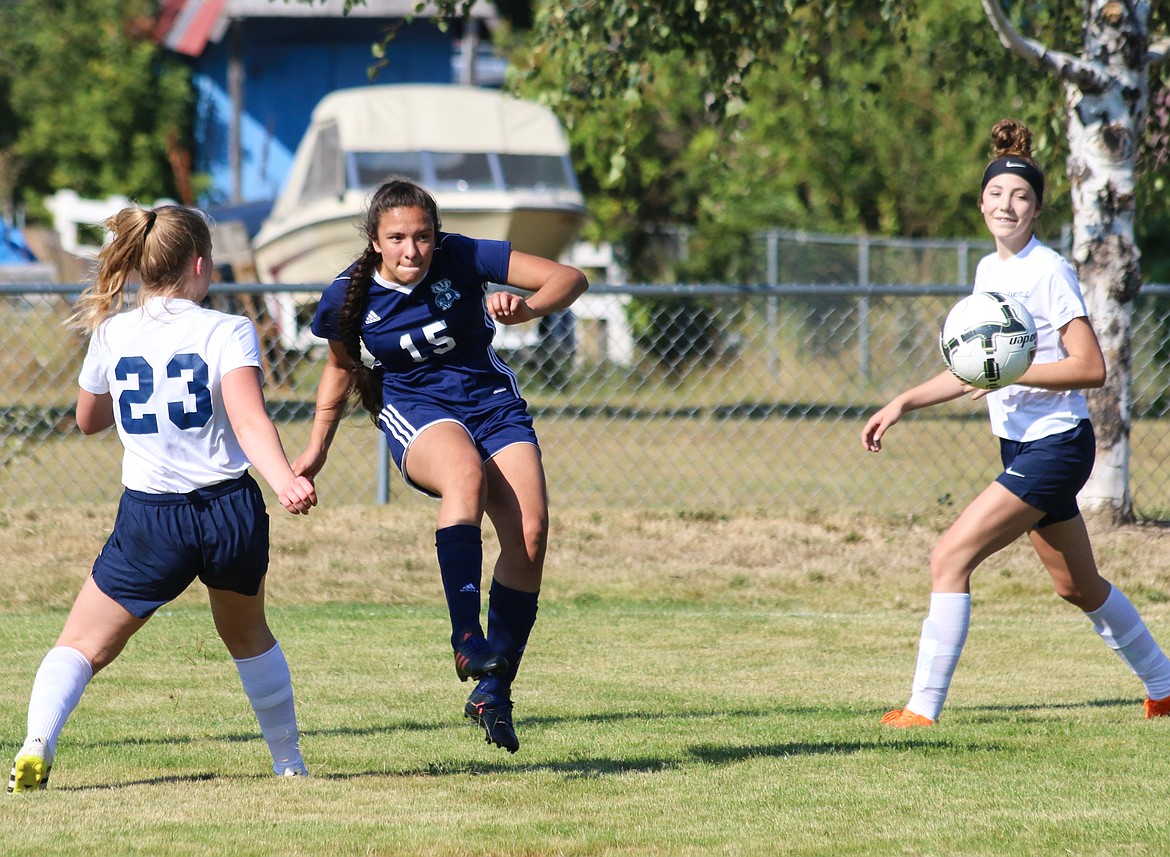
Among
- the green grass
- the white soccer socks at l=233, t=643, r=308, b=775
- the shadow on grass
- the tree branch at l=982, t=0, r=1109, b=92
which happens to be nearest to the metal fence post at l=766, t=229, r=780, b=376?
the tree branch at l=982, t=0, r=1109, b=92

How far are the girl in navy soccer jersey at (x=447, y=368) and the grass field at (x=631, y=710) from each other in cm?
73

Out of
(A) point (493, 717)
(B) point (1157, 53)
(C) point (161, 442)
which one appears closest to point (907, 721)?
(A) point (493, 717)

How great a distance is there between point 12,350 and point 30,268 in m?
4.06

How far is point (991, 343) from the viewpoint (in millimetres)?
4926

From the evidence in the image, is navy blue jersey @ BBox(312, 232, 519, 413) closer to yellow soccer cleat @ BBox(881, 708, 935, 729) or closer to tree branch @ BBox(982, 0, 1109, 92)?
yellow soccer cleat @ BBox(881, 708, 935, 729)

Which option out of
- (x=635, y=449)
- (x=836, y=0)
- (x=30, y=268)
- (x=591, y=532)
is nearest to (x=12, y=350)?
(x=30, y=268)

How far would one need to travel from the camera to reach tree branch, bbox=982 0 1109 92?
848 centimetres

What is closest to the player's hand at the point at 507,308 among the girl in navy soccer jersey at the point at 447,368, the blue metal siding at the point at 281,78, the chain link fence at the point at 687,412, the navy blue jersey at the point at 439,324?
the girl in navy soccer jersey at the point at 447,368

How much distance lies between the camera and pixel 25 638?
277 inches

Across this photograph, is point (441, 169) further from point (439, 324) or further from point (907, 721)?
point (907, 721)

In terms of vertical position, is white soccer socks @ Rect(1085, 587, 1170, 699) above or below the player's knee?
below

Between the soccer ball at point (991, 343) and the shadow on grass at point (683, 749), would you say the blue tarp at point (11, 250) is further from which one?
the soccer ball at point (991, 343)

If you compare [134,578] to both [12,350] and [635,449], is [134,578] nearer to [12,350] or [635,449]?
[635,449]

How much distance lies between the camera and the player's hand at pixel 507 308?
457 centimetres
